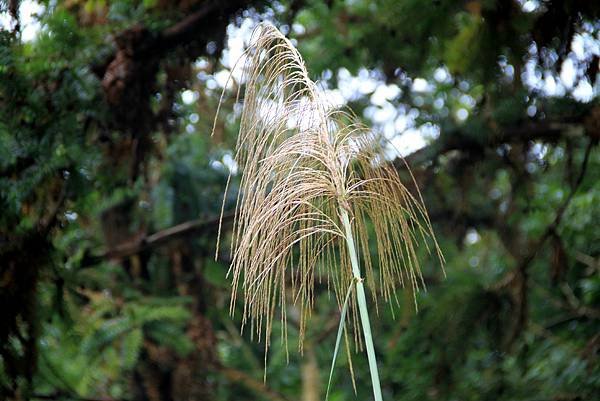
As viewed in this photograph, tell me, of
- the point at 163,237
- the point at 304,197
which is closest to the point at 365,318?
the point at 304,197

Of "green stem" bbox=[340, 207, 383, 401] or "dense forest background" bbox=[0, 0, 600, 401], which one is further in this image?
"dense forest background" bbox=[0, 0, 600, 401]

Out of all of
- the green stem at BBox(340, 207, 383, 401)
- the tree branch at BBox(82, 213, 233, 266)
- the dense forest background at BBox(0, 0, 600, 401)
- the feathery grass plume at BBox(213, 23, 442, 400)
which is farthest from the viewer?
the tree branch at BBox(82, 213, 233, 266)

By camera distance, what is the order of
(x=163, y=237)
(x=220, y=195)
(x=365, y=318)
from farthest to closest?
(x=220, y=195) → (x=163, y=237) → (x=365, y=318)

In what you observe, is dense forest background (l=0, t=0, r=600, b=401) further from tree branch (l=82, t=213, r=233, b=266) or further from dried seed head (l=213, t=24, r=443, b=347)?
dried seed head (l=213, t=24, r=443, b=347)

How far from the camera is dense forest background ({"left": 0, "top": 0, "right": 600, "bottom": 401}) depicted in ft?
11.5

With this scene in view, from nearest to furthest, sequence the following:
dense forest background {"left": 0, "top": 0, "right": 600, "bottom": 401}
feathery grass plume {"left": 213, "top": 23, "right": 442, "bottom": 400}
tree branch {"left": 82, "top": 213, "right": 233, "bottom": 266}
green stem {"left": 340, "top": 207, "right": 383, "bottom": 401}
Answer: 1. green stem {"left": 340, "top": 207, "right": 383, "bottom": 401}
2. feathery grass plume {"left": 213, "top": 23, "right": 442, "bottom": 400}
3. dense forest background {"left": 0, "top": 0, "right": 600, "bottom": 401}
4. tree branch {"left": 82, "top": 213, "right": 233, "bottom": 266}

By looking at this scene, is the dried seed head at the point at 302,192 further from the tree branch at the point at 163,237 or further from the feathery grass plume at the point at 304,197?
the tree branch at the point at 163,237

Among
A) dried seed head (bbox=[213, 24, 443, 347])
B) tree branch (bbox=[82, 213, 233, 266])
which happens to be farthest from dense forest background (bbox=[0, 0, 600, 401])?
dried seed head (bbox=[213, 24, 443, 347])

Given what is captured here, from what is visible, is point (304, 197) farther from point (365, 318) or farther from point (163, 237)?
point (163, 237)

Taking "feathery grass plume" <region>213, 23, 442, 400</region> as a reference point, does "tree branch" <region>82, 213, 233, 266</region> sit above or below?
above

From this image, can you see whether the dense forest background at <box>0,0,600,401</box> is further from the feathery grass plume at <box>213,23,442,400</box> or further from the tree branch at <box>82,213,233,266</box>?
the feathery grass plume at <box>213,23,442,400</box>

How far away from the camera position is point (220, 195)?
5.40m

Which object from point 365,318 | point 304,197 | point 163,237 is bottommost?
point 365,318

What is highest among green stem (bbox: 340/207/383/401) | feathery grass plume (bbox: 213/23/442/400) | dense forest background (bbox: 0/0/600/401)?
dense forest background (bbox: 0/0/600/401)
